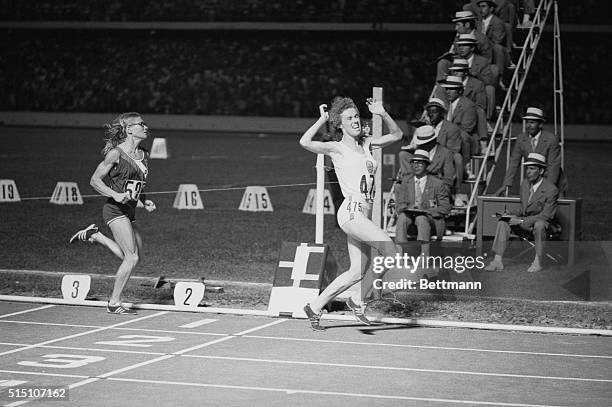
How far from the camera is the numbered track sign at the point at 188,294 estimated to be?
12.0 metres

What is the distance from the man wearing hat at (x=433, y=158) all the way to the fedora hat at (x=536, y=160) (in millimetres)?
1016

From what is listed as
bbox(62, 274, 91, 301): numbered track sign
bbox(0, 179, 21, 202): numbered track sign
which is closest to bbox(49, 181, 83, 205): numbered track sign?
bbox(0, 179, 21, 202): numbered track sign

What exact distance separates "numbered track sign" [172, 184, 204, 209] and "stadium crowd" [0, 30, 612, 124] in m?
23.8

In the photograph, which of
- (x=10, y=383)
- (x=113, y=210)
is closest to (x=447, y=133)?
(x=113, y=210)

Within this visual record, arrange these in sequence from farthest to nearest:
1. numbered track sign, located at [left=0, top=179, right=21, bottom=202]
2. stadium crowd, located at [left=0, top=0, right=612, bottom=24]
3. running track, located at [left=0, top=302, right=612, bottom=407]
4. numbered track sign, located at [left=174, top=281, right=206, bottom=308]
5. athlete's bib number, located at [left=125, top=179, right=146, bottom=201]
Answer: stadium crowd, located at [left=0, top=0, right=612, bottom=24] < numbered track sign, located at [left=0, top=179, right=21, bottom=202] < numbered track sign, located at [left=174, top=281, right=206, bottom=308] < athlete's bib number, located at [left=125, top=179, right=146, bottom=201] < running track, located at [left=0, top=302, right=612, bottom=407]

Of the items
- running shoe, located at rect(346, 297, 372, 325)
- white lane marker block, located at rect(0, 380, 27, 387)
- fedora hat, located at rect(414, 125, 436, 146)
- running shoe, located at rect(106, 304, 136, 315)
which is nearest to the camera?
white lane marker block, located at rect(0, 380, 27, 387)

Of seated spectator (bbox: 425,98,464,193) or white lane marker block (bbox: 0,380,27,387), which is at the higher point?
seated spectator (bbox: 425,98,464,193)

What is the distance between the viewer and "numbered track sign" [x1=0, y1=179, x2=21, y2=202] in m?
21.6

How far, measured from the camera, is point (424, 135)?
14359 mm

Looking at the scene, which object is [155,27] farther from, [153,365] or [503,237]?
[153,365]

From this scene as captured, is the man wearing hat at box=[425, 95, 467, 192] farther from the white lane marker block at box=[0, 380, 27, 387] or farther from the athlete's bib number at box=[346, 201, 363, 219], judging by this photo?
the white lane marker block at box=[0, 380, 27, 387]

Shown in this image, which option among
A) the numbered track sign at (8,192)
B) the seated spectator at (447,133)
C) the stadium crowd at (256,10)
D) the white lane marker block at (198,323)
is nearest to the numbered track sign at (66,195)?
the numbered track sign at (8,192)

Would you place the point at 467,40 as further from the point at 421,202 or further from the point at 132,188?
the point at 132,188

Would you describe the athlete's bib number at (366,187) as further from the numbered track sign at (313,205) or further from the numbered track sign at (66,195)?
the numbered track sign at (66,195)
